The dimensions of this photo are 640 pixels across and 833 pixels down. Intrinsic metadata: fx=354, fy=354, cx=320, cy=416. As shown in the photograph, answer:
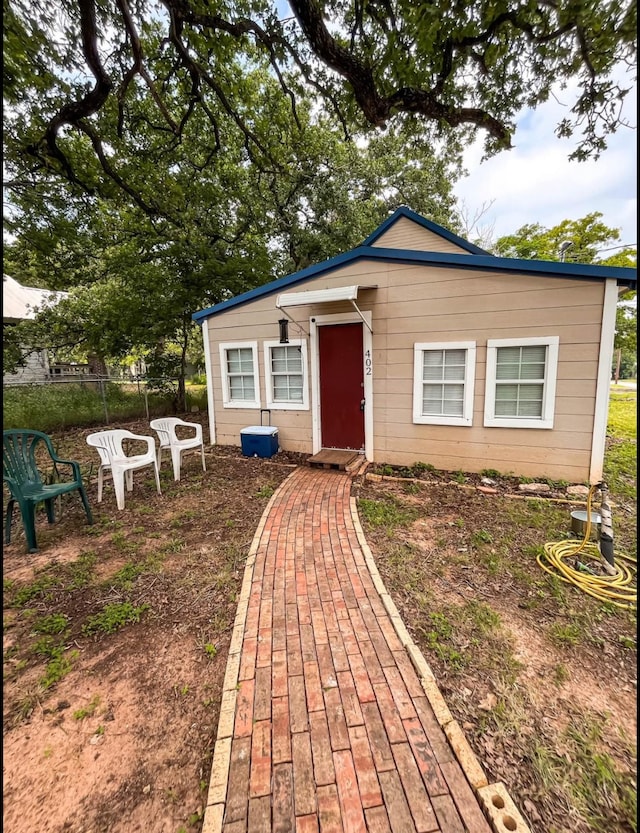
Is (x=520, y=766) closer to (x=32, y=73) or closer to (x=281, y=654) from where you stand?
(x=281, y=654)

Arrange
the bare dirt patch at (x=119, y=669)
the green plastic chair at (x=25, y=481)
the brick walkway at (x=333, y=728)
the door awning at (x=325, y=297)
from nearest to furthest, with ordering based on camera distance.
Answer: the brick walkway at (x=333, y=728) < the bare dirt patch at (x=119, y=669) < the green plastic chair at (x=25, y=481) < the door awning at (x=325, y=297)

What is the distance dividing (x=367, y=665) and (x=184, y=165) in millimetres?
11432

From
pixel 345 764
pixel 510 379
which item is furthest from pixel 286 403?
pixel 345 764

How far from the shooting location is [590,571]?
3.14 m

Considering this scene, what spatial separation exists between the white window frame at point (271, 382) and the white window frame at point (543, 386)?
10.1 ft

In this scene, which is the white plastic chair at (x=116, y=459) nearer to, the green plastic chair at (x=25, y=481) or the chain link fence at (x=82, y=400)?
the green plastic chair at (x=25, y=481)

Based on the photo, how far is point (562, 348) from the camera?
491cm

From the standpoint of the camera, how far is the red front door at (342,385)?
6285mm

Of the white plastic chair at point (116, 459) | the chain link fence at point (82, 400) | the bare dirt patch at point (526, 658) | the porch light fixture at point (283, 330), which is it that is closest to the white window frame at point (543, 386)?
the bare dirt patch at point (526, 658)

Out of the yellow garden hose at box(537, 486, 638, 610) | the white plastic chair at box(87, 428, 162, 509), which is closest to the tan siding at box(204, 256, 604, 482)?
the yellow garden hose at box(537, 486, 638, 610)

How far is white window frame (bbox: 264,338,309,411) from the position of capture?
6.63 metres

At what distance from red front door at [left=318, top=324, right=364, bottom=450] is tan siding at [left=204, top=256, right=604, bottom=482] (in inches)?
13.1

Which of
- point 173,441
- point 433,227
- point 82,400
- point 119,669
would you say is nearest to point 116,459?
point 173,441

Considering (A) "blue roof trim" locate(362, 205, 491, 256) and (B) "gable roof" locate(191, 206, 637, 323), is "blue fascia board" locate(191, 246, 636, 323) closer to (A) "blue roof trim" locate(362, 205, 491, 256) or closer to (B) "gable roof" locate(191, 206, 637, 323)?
(B) "gable roof" locate(191, 206, 637, 323)
